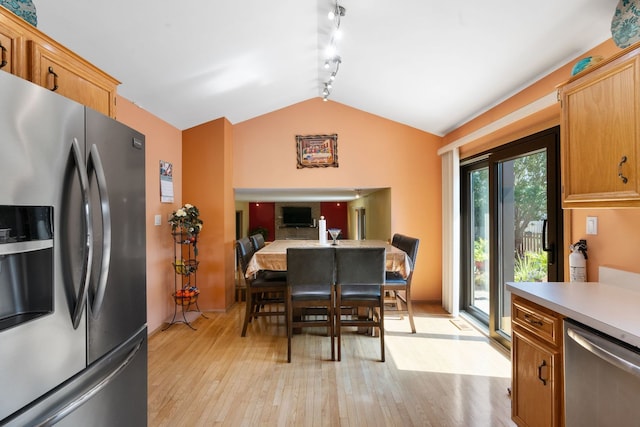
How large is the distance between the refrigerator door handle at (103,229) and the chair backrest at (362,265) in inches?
75.4

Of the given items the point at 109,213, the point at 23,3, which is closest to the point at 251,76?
the point at 23,3

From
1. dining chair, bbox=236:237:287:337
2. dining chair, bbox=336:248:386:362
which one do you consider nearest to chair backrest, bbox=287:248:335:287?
dining chair, bbox=336:248:386:362

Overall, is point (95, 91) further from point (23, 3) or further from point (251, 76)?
point (251, 76)

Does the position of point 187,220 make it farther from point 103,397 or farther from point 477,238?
point 477,238

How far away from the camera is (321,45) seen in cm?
299

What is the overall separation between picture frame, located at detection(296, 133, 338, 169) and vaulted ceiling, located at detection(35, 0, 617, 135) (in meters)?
0.86

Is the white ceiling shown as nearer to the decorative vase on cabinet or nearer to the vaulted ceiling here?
the vaulted ceiling

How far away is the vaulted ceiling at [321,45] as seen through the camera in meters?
1.97

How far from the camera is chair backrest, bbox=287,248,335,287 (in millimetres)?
2816

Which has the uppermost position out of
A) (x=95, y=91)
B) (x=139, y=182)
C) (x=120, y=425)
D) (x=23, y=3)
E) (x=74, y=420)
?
(x=23, y=3)

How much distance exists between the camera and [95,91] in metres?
1.54

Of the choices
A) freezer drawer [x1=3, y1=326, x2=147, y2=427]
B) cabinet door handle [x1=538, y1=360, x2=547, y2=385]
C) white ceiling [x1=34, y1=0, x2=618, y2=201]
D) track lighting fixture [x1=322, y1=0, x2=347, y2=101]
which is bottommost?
cabinet door handle [x1=538, y1=360, x2=547, y2=385]

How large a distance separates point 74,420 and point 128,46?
7.73 ft

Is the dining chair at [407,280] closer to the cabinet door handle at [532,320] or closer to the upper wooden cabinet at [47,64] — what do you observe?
the cabinet door handle at [532,320]
